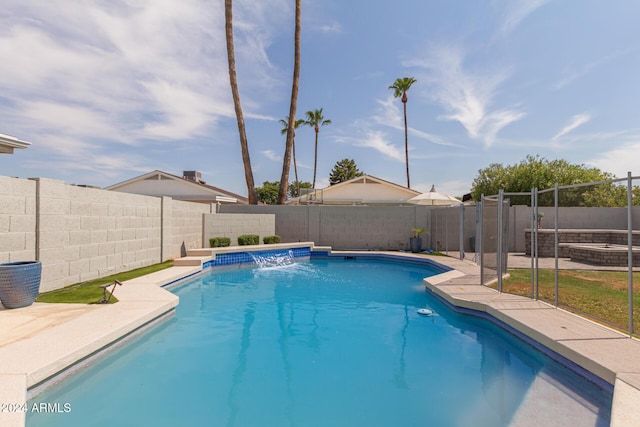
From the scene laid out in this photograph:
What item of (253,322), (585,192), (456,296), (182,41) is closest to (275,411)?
(253,322)

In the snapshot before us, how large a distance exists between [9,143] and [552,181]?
2915 cm

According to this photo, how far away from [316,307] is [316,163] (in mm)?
34254

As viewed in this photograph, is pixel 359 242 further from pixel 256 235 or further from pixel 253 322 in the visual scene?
pixel 253 322

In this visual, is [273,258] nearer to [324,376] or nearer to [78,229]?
[78,229]

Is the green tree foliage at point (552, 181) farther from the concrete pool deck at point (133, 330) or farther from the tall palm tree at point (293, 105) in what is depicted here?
the concrete pool deck at point (133, 330)

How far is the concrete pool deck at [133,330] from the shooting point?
2.91m

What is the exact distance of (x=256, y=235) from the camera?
46.6 feet

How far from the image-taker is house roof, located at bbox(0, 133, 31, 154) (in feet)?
19.7

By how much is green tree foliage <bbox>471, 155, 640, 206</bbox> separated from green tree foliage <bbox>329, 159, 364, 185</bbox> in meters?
24.8

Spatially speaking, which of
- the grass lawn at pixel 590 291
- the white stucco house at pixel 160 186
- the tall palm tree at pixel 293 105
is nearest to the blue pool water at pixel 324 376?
the grass lawn at pixel 590 291

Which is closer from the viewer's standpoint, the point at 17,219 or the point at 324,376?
the point at 324,376

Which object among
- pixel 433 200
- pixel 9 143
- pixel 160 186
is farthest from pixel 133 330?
pixel 160 186

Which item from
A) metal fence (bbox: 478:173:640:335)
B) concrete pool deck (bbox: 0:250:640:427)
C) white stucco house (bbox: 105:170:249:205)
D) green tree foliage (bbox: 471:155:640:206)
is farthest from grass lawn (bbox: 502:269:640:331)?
white stucco house (bbox: 105:170:249:205)

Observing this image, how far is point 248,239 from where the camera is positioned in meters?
13.7
